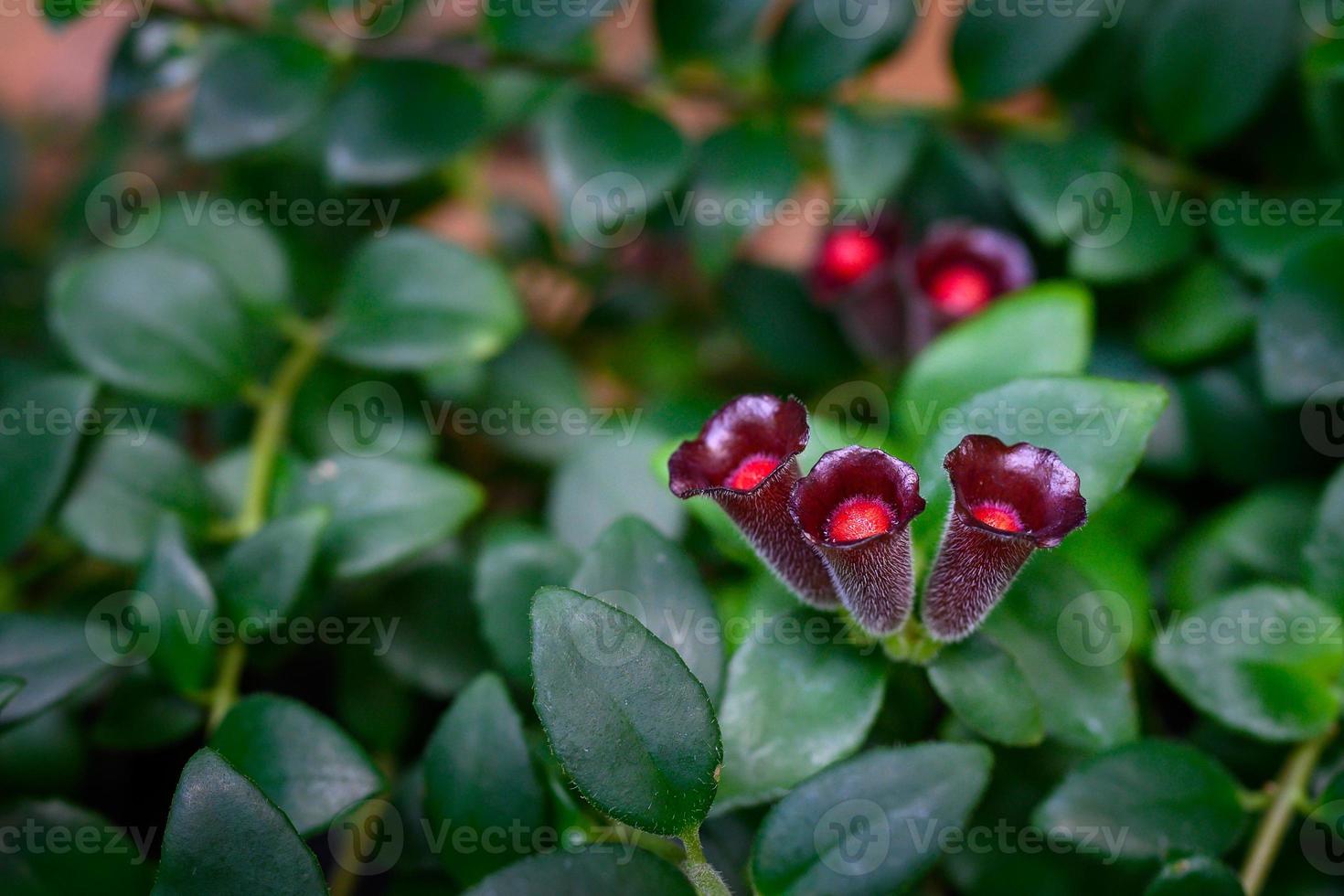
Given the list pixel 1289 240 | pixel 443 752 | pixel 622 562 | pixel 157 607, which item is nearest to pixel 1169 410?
pixel 1289 240

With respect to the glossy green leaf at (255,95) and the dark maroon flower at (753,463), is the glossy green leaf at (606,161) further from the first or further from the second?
the dark maroon flower at (753,463)

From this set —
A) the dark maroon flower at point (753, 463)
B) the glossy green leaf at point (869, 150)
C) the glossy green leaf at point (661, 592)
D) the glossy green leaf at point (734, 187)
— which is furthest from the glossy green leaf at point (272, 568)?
the glossy green leaf at point (869, 150)

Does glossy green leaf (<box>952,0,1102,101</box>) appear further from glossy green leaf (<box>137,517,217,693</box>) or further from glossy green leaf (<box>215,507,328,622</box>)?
glossy green leaf (<box>137,517,217,693</box>)

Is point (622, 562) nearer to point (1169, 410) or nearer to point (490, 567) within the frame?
point (490, 567)

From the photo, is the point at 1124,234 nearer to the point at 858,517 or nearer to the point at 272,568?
the point at 858,517

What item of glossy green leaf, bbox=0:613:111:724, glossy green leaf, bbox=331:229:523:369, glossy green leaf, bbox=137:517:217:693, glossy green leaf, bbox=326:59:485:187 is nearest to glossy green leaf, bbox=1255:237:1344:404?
glossy green leaf, bbox=331:229:523:369

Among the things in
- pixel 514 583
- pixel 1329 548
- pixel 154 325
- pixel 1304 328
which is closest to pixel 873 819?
pixel 514 583

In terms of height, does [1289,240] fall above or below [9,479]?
above
